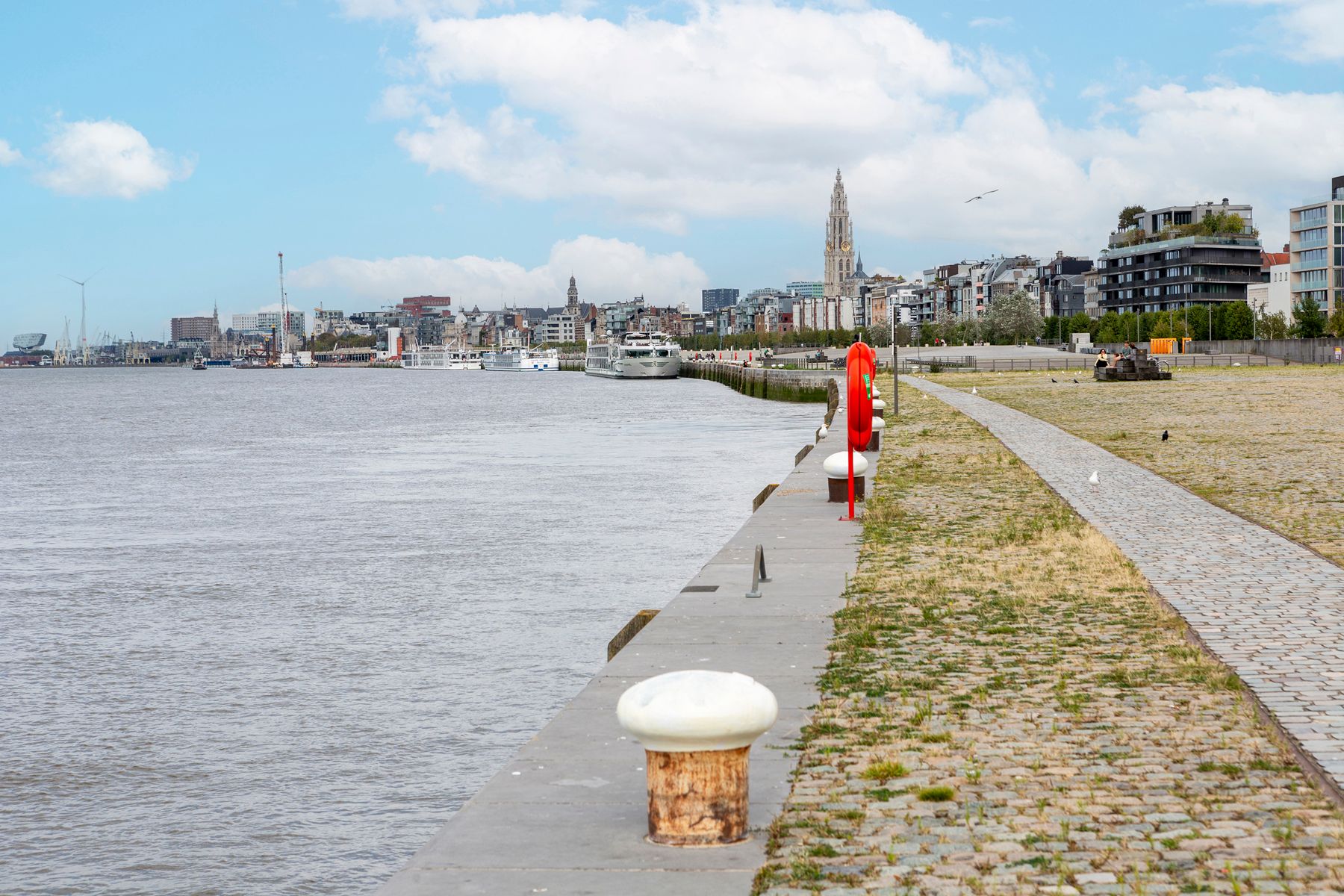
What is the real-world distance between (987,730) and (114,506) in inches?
1208

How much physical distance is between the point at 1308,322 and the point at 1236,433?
98.2 meters

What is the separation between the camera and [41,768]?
12.2 metres

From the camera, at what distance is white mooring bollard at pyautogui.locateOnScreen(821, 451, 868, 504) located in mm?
20562

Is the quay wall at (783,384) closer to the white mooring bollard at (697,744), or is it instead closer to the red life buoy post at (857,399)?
the red life buoy post at (857,399)

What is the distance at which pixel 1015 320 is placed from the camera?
194 m

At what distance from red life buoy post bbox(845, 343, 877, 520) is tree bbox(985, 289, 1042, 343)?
176 metres

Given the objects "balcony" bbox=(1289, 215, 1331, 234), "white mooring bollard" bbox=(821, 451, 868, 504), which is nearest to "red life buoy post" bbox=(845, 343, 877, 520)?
"white mooring bollard" bbox=(821, 451, 868, 504)

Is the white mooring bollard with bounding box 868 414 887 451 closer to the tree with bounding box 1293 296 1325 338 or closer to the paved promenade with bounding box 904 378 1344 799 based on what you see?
the paved promenade with bounding box 904 378 1344 799

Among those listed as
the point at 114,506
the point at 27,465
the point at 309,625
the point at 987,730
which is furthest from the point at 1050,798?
the point at 27,465

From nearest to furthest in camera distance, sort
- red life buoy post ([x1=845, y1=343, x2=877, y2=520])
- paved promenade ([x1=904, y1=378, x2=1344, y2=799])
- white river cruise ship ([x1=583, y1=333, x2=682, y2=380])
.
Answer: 1. paved promenade ([x1=904, y1=378, x2=1344, y2=799])
2. red life buoy post ([x1=845, y1=343, x2=877, y2=520])
3. white river cruise ship ([x1=583, y1=333, x2=682, y2=380])

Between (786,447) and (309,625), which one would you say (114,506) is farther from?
(786,447)

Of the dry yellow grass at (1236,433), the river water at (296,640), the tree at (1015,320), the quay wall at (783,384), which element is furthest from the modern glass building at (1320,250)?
the river water at (296,640)

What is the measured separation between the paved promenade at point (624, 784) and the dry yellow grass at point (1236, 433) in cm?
692

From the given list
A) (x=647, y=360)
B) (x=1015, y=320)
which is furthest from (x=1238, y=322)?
(x=647, y=360)
